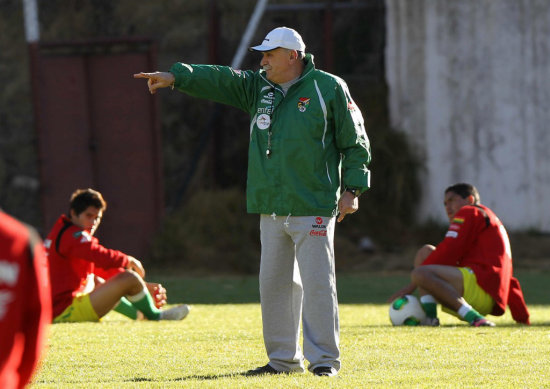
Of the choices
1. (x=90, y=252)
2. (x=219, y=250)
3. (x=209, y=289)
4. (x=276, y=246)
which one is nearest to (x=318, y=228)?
(x=276, y=246)

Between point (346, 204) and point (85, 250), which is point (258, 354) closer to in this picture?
point (346, 204)

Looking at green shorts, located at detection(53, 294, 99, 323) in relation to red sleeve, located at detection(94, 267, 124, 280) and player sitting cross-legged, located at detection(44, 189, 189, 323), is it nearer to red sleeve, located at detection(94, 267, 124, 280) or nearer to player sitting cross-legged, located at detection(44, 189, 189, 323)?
player sitting cross-legged, located at detection(44, 189, 189, 323)

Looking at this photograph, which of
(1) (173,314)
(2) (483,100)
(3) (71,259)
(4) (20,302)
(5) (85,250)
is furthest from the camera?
(2) (483,100)

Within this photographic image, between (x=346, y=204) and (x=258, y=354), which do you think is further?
(x=258, y=354)

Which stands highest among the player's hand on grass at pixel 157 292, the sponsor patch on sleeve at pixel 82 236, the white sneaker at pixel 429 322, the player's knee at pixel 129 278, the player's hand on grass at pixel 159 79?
the player's hand on grass at pixel 159 79

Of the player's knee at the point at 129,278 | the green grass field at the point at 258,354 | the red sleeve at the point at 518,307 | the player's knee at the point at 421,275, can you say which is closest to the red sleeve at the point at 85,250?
the player's knee at the point at 129,278

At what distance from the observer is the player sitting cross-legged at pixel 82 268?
8.27 m

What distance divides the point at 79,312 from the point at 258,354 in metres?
2.24

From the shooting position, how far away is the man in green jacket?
228 inches

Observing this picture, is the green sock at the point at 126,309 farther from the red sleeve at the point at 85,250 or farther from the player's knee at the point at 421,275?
the player's knee at the point at 421,275

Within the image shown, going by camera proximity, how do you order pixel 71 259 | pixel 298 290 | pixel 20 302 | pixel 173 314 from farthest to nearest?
pixel 173 314, pixel 71 259, pixel 298 290, pixel 20 302

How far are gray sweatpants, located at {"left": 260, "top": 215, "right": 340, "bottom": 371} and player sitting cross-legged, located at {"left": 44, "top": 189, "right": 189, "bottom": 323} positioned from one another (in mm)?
2603

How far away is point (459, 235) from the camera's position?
8492 millimetres

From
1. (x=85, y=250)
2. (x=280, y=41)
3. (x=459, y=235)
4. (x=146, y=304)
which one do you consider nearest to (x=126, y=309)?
(x=146, y=304)
